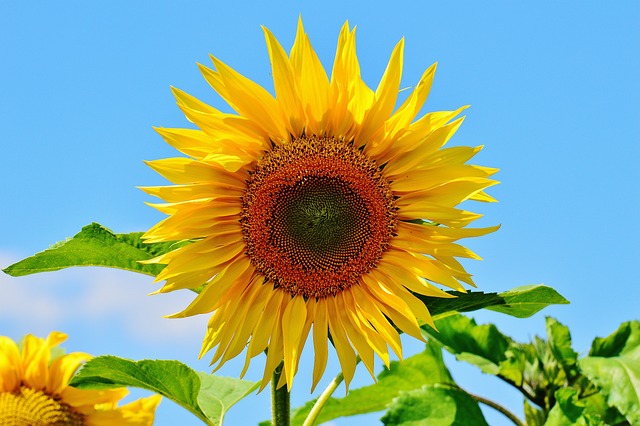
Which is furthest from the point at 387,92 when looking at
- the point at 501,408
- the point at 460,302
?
the point at 501,408

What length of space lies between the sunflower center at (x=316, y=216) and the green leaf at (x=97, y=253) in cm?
27

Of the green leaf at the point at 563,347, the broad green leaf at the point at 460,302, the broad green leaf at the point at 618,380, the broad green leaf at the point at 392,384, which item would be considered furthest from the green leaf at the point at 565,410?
the broad green leaf at the point at 460,302

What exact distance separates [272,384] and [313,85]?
867 millimetres

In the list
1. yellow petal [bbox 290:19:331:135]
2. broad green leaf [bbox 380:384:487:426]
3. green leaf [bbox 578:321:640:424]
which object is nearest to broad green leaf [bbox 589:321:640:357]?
green leaf [bbox 578:321:640:424]

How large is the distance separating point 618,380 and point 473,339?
32.8 inches

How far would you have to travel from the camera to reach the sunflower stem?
2.30 metres

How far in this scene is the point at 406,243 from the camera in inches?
92.6

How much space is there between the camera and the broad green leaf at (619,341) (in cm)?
409

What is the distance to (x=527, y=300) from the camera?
2.46 meters

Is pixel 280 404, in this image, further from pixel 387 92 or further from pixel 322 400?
pixel 387 92

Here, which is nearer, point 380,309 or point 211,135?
point 211,135

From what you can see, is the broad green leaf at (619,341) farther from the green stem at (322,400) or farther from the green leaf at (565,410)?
the green stem at (322,400)

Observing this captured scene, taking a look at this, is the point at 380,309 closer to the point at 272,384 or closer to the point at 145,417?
the point at 272,384

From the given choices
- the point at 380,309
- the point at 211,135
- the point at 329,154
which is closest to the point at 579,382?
the point at 380,309
